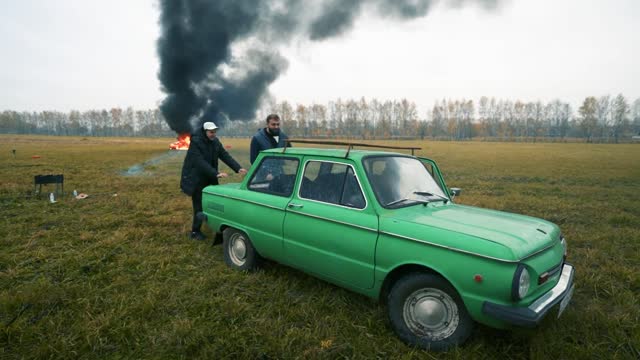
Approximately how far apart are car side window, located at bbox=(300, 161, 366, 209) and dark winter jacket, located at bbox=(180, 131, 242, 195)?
234 cm

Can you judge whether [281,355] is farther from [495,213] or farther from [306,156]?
[495,213]

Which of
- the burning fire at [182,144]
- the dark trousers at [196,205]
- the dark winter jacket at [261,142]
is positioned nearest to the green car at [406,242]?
the dark winter jacket at [261,142]

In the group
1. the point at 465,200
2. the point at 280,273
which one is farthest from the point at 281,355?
the point at 465,200

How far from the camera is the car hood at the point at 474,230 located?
257 cm

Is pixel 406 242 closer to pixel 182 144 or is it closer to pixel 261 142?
pixel 261 142

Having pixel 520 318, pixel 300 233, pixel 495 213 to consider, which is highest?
pixel 495 213

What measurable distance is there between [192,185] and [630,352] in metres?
5.98

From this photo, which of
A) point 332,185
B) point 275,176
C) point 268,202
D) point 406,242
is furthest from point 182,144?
point 406,242

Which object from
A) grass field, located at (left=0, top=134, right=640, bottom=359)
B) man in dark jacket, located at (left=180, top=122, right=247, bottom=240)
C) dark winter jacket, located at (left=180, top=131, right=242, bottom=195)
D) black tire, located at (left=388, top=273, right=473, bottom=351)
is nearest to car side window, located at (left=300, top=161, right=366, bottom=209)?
black tire, located at (left=388, top=273, right=473, bottom=351)

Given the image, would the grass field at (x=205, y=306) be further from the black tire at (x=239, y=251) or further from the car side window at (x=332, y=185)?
the car side window at (x=332, y=185)

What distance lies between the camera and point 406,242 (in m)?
2.91

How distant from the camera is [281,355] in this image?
291cm

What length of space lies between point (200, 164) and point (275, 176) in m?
1.97

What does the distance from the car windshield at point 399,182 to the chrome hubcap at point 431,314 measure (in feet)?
2.96
